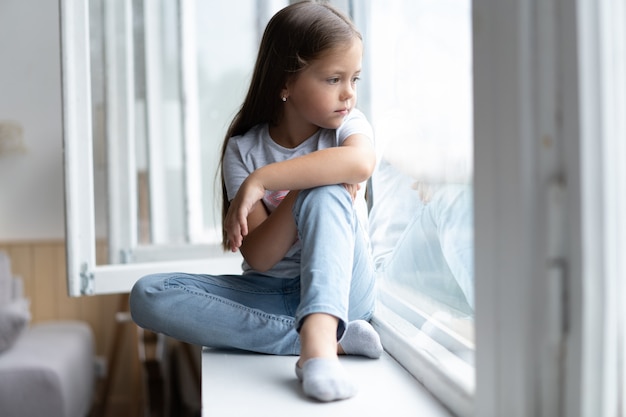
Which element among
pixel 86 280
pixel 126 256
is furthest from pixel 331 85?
pixel 126 256

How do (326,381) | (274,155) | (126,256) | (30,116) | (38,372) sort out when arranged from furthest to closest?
(30,116) < (38,372) < (126,256) < (274,155) < (326,381)

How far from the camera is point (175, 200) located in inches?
84.4

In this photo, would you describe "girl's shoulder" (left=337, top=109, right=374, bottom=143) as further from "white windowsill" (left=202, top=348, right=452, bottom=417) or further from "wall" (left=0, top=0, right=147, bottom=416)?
"wall" (left=0, top=0, right=147, bottom=416)

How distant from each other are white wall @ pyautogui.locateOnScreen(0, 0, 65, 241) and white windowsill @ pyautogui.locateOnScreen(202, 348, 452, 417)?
2312 mm

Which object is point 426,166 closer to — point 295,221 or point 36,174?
point 295,221

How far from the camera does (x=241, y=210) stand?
1108mm

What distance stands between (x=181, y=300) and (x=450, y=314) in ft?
1.49

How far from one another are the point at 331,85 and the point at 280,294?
1.28 feet

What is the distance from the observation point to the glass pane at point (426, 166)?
42.9 inches

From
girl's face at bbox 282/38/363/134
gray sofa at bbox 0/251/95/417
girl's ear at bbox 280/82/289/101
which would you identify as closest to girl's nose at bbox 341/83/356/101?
girl's face at bbox 282/38/363/134

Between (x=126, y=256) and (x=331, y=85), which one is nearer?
(x=331, y=85)

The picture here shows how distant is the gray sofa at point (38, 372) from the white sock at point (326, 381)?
1622mm

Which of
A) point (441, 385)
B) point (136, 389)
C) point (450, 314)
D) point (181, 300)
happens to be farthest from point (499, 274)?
point (136, 389)

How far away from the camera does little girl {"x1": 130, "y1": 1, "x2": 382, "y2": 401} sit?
104cm
